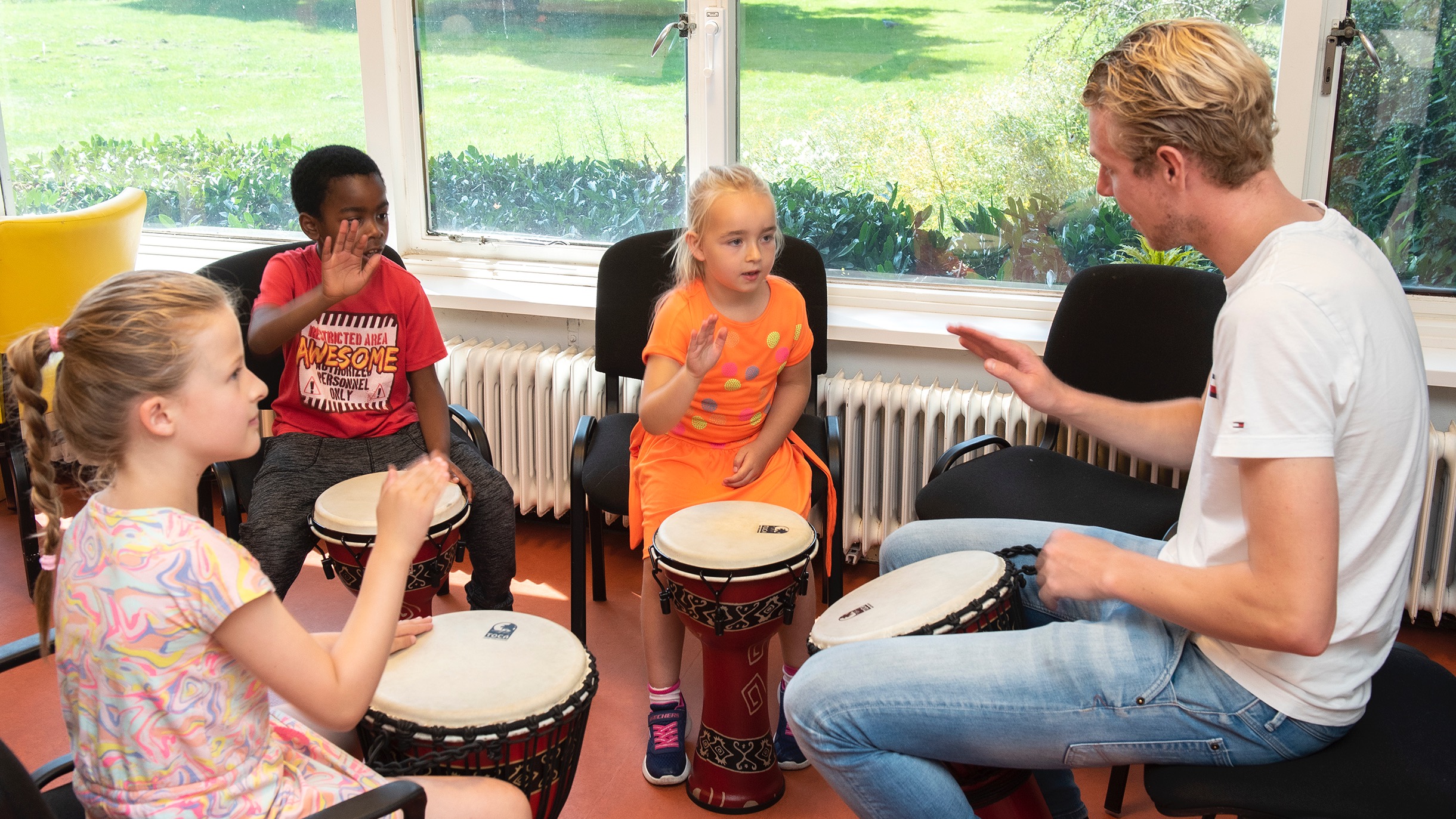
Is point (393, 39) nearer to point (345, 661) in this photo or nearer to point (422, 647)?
point (422, 647)

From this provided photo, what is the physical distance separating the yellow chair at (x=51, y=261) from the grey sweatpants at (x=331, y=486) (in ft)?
3.73

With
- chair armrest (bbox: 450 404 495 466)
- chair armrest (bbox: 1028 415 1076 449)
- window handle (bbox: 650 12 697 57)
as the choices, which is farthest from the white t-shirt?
window handle (bbox: 650 12 697 57)

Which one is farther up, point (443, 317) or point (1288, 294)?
point (1288, 294)

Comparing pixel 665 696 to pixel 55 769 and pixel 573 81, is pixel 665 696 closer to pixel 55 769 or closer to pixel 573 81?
pixel 55 769

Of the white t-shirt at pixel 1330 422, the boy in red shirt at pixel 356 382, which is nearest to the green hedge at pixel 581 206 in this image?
the boy in red shirt at pixel 356 382

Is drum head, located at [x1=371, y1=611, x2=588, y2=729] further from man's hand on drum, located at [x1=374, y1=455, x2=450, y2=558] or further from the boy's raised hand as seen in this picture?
the boy's raised hand

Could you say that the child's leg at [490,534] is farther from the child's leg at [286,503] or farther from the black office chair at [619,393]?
the child's leg at [286,503]

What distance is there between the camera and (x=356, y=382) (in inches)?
99.6

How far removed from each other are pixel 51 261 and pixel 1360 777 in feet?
11.3

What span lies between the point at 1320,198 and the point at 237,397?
8.27ft

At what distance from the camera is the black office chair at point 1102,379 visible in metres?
2.33

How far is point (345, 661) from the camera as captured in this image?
49.3 inches

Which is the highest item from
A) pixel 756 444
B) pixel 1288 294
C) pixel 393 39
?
pixel 393 39

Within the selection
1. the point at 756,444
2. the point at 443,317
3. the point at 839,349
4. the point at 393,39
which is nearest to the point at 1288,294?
the point at 756,444
